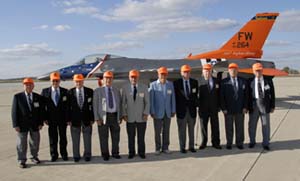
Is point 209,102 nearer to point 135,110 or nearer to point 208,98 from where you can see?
point 208,98

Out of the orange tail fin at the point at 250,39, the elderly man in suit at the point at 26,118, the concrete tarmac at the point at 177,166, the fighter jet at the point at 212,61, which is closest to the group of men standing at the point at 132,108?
the elderly man in suit at the point at 26,118

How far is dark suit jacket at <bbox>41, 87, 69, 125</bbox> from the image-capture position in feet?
21.1

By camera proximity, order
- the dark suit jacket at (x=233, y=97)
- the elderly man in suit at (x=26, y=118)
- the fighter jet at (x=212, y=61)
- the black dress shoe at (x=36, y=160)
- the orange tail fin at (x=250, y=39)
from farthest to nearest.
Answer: the orange tail fin at (x=250, y=39)
the fighter jet at (x=212, y=61)
the dark suit jacket at (x=233, y=97)
the black dress shoe at (x=36, y=160)
the elderly man in suit at (x=26, y=118)

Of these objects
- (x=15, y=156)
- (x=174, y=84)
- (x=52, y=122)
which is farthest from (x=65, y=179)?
(x=174, y=84)

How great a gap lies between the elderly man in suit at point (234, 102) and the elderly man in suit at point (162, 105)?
1.23 m

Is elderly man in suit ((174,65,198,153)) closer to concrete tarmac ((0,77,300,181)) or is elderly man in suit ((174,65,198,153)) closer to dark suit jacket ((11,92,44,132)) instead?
concrete tarmac ((0,77,300,181))

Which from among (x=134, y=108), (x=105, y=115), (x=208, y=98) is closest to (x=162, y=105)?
(x=134, y=108)

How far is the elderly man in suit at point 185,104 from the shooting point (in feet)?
23.0

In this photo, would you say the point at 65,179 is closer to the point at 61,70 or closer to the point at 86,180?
the point at 86,180

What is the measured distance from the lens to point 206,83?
7273 millimetres

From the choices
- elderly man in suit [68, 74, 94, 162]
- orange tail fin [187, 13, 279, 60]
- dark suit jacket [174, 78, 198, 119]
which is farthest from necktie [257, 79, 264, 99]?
orange tail fin [187, 13, 279, 60]

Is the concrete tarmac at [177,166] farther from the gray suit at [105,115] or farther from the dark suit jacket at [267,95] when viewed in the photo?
the dark suit jacket at [267,95]

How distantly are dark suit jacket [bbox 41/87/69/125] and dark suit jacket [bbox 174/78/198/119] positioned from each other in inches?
90.8

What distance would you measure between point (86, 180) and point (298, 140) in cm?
517
